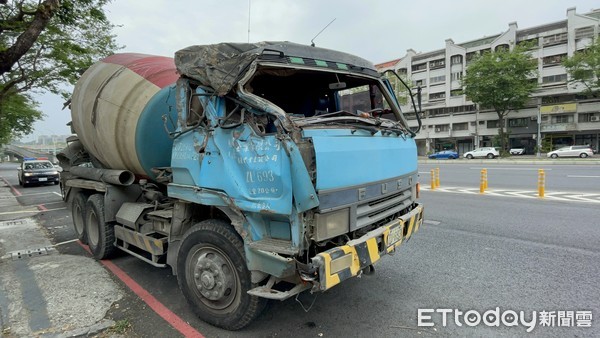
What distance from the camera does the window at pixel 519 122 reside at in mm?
44969

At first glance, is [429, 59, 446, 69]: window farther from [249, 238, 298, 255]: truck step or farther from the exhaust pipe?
[249, 238, 298, 255]: truck step

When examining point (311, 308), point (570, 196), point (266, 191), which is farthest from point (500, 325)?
point (570, 196)

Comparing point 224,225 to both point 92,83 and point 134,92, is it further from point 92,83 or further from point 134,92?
point 92,83

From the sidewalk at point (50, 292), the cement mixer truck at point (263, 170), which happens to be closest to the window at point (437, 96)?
the cement mixer truck at point (263, 170)

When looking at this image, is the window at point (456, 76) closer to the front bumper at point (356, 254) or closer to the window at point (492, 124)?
the window at point (492, 124)

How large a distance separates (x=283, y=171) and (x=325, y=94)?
2222mm

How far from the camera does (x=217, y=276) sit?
10.6 feet

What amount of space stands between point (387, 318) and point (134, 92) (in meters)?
4.25

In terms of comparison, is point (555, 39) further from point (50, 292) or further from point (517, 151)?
point (50, 292)

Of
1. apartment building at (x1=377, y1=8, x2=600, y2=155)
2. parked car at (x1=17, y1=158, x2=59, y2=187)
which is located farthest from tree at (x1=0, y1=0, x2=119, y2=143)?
apartment building at (x1=377, y1=8, x2=600, y2=155)

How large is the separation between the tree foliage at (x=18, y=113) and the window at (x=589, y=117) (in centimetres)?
5366

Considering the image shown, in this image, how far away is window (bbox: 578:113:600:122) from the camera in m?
39.6

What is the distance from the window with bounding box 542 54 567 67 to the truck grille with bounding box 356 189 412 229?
5106cm

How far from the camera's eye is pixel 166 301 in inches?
153
